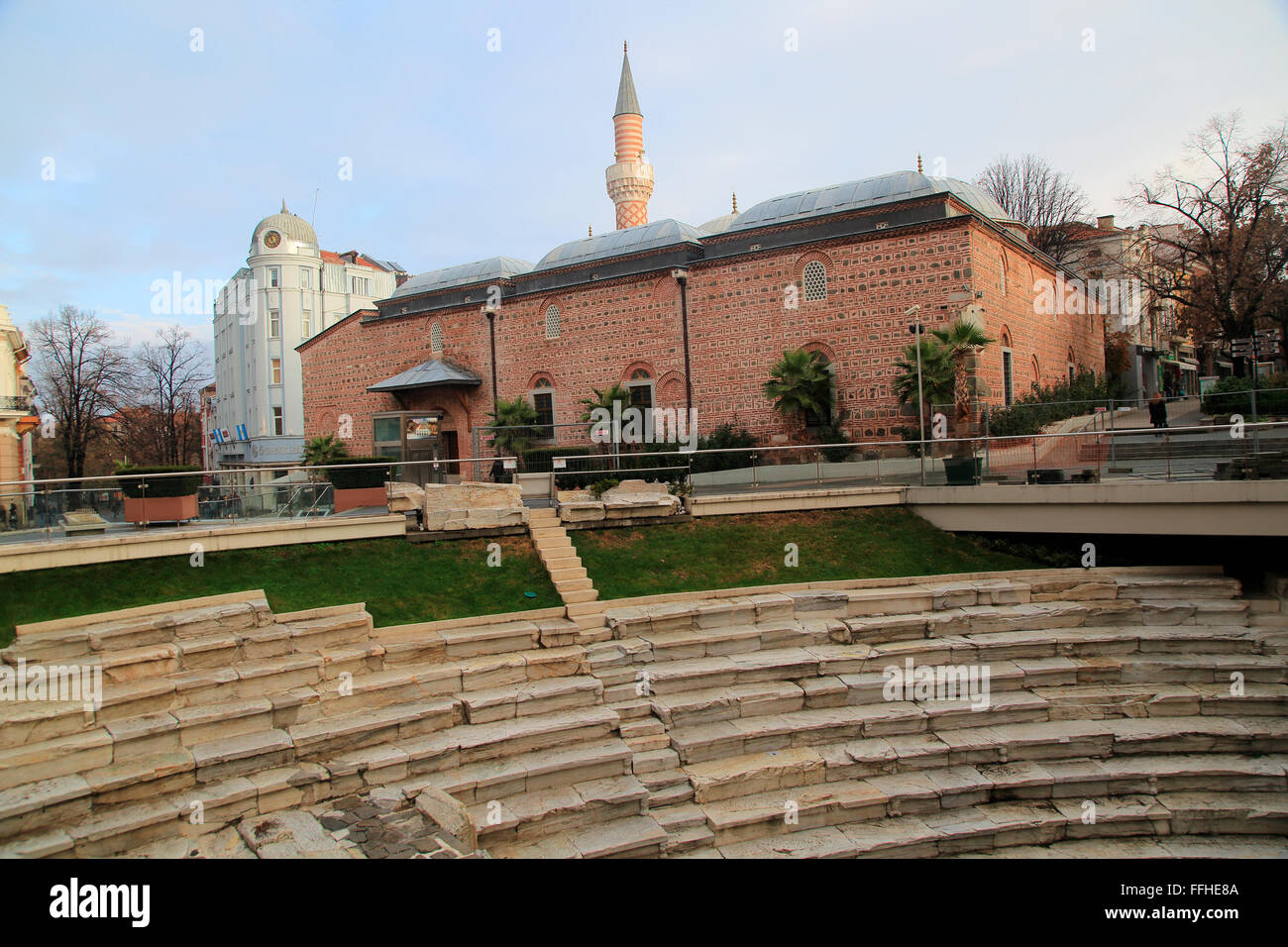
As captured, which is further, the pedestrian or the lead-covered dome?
the lead-covered dome

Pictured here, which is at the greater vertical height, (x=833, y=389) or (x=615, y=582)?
(x=833, y=389)

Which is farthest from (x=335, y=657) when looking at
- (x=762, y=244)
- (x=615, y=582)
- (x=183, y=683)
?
(x=762, y=244)

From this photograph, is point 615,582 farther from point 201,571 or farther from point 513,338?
point 513,338

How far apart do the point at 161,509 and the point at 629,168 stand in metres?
29.2

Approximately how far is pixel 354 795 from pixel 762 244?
1894 cm

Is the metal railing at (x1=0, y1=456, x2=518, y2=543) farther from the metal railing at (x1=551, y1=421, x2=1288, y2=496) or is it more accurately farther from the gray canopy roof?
the gray canopy roof

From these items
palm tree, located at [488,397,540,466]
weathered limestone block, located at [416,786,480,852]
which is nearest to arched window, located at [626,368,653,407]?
palm tree, located at [488,397,540,466]

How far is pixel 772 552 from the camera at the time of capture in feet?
44.7

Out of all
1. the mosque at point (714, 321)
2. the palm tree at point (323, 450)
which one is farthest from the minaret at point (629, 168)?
the palm tree at point (323, 450)

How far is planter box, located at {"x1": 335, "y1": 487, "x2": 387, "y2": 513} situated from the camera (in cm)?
1320

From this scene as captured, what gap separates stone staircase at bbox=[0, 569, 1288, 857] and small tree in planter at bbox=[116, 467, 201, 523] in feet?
6.72

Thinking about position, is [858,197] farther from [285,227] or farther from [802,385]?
[285,227]

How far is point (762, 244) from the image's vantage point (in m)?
22.8

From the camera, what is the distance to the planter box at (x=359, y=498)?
43.3 ft
